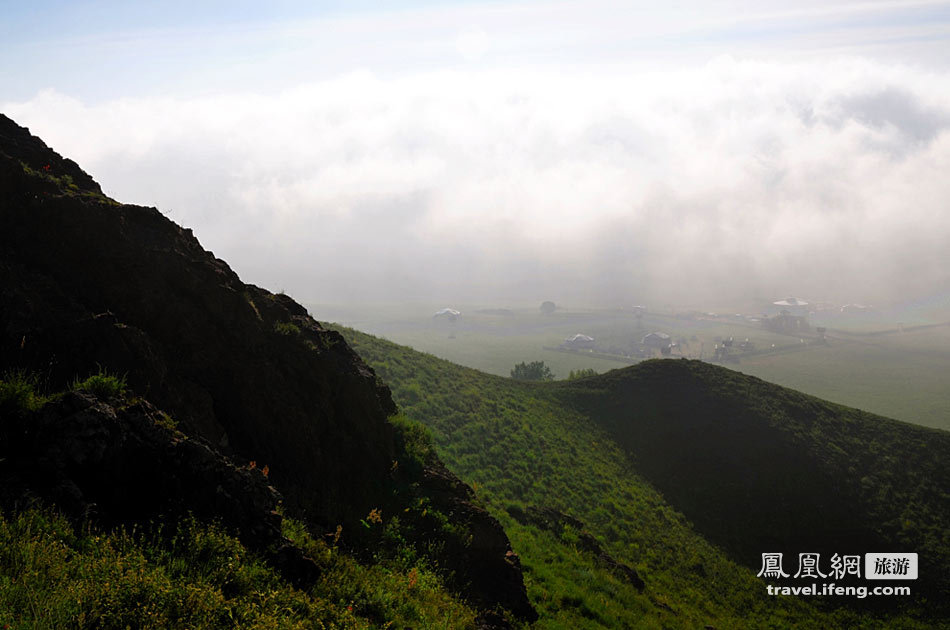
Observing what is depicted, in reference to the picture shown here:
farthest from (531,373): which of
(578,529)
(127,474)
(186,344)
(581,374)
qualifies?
(127,474)

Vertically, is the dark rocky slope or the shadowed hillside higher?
the dark rocky slope

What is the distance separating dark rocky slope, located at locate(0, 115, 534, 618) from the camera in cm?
904

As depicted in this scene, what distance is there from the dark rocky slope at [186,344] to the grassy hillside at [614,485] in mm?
6072

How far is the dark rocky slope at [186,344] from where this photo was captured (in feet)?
29.7

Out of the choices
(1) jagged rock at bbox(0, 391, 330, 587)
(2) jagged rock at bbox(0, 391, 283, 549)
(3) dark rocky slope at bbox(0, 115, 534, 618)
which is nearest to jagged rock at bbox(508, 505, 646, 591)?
(3) dark rocky slope at bbox(0, 115, 534, 618)

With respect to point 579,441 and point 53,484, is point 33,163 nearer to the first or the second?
point 53,484

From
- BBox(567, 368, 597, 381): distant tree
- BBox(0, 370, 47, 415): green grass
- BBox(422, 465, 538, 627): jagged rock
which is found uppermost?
BBox(0, 370, 47, 415): green grass

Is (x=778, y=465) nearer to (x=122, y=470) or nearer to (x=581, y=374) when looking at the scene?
(x=581, y=374)

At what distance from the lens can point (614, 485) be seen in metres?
28.0

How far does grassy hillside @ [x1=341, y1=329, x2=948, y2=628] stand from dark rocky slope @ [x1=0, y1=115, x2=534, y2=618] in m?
6.07

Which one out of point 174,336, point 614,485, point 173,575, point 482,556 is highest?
point 174,336

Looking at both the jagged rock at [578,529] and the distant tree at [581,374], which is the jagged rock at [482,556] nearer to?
the jagged rock at [578,529]

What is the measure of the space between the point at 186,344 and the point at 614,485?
24.5 m

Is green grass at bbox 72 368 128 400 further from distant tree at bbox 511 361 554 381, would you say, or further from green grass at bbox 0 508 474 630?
distant tree at bbox 511 361 554 381
